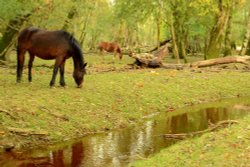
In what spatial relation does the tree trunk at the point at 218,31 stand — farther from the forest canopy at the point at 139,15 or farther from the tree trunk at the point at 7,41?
the tree trunk at the point at 7,41

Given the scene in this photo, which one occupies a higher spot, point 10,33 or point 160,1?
point 160,1

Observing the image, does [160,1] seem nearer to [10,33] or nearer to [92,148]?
[10,33]

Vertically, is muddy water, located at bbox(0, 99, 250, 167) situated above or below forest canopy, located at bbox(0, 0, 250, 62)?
below

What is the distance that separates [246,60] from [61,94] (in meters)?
15.8

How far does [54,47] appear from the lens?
51.8ft

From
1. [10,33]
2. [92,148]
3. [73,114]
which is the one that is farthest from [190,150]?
[10,33]

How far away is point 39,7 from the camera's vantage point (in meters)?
22.2

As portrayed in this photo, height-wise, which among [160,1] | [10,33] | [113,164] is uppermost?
[160,1]

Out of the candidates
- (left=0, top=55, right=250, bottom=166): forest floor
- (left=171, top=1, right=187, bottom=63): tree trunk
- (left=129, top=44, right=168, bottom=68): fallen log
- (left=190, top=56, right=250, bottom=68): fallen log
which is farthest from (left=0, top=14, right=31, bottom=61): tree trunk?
(left=171, top=1, right=187, bottom=63): tree trunk

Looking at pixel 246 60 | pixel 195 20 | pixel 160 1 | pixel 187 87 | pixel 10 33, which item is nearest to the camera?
pixel 187 87

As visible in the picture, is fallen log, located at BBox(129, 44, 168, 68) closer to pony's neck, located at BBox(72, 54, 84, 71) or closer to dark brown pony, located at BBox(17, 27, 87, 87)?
dark brown pony, located at BBox(17, 27, 87, 87)

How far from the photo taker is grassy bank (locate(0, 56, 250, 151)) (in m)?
11.7

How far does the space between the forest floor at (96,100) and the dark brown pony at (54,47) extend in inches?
34.9

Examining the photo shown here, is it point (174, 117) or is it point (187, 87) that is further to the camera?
point (187, 87)
